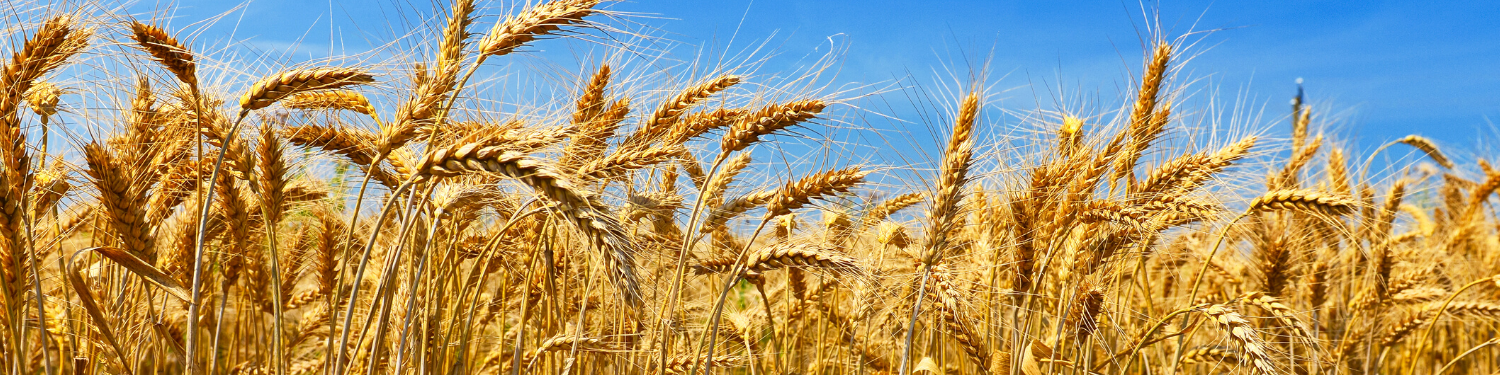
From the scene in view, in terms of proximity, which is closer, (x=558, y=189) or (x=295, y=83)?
(x=558, y=189)

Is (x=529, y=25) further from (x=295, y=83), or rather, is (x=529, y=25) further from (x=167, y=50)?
(x=167, y=50)

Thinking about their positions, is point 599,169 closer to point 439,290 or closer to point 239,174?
point 439,290

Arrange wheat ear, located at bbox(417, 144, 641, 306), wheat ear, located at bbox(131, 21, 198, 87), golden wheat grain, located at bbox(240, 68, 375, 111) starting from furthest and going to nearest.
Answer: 1. wheat ear, located at bbox(131, 21, 198, 87)
2. golden wheat grain, located at bbox(240, 68, 375, 111)
3. wheat ear, located at bbox(417, 144, 641, 306)

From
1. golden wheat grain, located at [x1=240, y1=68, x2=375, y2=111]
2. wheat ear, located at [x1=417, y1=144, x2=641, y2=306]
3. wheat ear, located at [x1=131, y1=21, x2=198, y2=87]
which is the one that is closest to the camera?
wheat ear, located at [x1=417, y1=144, x2=641, y2=306]

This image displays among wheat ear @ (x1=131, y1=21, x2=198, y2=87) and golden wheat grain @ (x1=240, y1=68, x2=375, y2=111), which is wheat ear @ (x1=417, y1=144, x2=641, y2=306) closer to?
golden wheat grain @ (x1=240, y1=68, x2=375, y2=111)

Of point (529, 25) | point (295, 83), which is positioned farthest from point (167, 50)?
point (529, 25)

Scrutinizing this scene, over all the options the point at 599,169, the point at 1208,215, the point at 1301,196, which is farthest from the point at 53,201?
the point at 1301,196

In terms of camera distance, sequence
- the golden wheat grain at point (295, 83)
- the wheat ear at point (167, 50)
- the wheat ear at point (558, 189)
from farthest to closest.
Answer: the wheat ear at point (167, 50), the golden wheat grain at point (295, 83), the wheat ear at point (558, 189)

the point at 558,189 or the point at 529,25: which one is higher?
the point at 529,25

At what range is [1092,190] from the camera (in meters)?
2.48

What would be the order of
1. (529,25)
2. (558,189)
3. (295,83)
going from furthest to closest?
(529,25) < (295,83) < (558,189)

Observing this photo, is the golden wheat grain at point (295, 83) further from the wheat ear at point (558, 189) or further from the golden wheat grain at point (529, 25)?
the wheat ear at point (558, 189)

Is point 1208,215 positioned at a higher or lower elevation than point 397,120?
lower

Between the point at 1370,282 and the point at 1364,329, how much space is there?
734 millimetres
